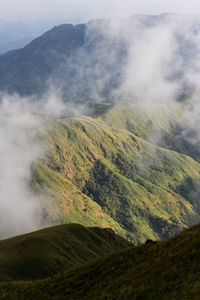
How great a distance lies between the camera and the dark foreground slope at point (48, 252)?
299ft

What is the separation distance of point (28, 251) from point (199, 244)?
91061 millimetres

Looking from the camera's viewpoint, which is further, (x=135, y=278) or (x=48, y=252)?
(x=48, y=252)

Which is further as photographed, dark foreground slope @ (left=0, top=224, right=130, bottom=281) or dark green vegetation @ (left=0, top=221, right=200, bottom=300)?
dark foreground slope @ (left=0, top=224, right=130, bottom=281)

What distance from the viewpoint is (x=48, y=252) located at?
113 m

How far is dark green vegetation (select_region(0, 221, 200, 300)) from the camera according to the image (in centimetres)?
2750

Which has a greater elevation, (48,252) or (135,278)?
(135,278)

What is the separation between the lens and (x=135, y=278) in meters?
32.5

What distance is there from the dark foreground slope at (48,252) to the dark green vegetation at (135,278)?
45.9 meters

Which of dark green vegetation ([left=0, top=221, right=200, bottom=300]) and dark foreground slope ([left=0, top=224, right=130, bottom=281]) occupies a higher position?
dark green vegetation ([left=0, top=221, right=200, bottom=300])

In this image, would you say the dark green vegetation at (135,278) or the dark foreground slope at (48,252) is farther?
the dark foreground slope at (48,252)

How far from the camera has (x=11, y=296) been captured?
38.1m

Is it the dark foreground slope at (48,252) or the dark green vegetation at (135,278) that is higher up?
the dark green vegetation at (135,278)

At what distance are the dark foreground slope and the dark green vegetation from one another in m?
45.9

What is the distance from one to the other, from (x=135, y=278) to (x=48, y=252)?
88478mm
